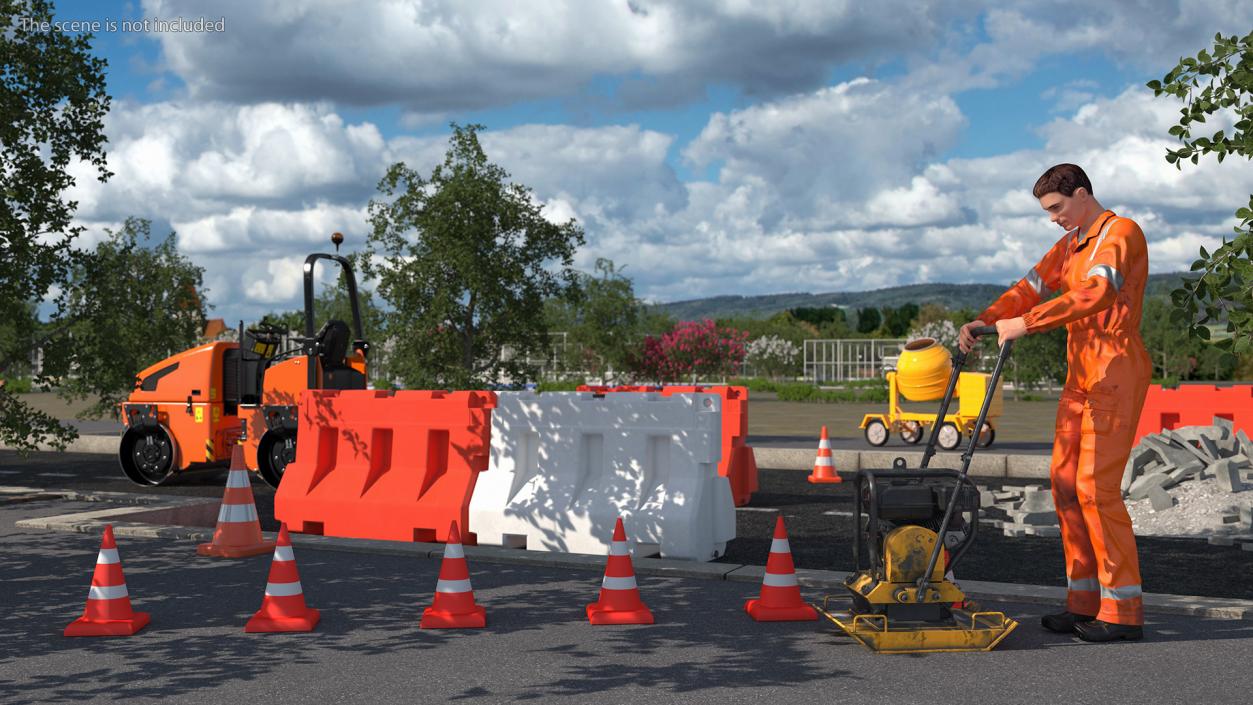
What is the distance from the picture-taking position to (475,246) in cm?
1994

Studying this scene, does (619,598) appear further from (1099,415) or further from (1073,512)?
(1099,415)

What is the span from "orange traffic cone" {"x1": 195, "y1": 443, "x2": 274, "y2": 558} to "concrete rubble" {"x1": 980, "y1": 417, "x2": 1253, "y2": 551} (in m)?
6.11

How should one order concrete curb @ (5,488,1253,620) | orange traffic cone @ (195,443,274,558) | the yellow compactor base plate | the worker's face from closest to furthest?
the yellow compactor base plate → the worker's face → concrete curb @ (5,488,1253,620) → orange traffic cone @ (195,443,274,558)

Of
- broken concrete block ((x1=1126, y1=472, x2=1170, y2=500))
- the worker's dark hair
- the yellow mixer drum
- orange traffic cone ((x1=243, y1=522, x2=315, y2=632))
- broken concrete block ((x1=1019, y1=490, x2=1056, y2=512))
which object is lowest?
orange traffic cone ((x1=243, y1=522, x2=315, y2=632))

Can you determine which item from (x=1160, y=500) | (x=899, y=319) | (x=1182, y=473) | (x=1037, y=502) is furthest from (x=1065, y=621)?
(x=899, y=319)

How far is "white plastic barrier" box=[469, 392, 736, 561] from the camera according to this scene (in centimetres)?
872

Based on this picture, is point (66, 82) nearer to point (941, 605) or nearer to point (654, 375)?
point (941, 605)

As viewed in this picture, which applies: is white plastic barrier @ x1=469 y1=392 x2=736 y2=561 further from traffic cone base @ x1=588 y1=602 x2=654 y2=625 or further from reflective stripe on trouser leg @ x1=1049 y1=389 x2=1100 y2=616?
reflective stripe on trouser leg @ x1=1049 y1=389 x2=1100 y2=616

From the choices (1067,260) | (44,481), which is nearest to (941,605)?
(1067,260)

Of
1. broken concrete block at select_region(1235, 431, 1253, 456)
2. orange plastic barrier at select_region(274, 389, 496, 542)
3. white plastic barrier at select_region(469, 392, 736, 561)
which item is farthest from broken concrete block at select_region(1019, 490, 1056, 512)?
orange plastic barrier at select_region(274, 389, 496, 542)

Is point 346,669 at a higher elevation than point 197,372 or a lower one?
lower

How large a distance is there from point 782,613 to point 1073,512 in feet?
5.41

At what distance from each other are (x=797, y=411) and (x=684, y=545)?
2747cm

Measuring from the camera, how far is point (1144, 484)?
11.4m
